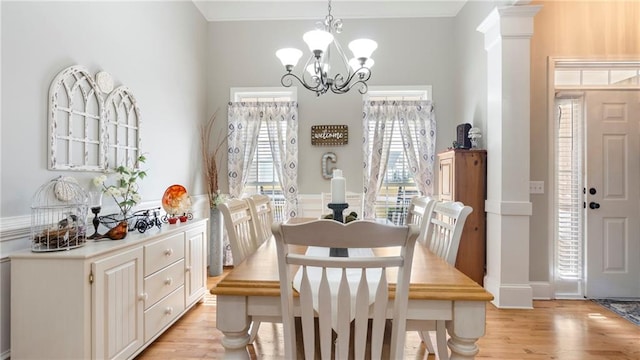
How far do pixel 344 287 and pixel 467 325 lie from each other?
18.9 inches

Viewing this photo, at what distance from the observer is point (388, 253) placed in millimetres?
1668

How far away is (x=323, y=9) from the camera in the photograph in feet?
13.0

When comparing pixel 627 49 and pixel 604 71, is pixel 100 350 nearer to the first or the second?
pixel 604 71

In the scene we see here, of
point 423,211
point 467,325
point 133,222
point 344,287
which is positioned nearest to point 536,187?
point 423,211

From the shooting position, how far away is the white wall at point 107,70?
1.63 metres

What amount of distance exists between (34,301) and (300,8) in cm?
382

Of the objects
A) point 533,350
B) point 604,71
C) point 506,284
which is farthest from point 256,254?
point 604,71

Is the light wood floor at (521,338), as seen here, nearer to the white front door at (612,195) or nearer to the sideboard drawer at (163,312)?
the sideboard drawer at (163,312)

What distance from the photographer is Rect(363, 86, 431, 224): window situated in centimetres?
400

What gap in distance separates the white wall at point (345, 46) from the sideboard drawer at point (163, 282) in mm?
1783

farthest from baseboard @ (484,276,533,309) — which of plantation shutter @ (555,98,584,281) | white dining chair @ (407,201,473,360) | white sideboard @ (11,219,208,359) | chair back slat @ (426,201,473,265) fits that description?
white sideboard @ (11,219,208,359)

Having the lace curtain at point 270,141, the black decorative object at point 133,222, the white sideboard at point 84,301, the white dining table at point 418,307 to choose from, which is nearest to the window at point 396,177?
the lace curtain at point 270,141

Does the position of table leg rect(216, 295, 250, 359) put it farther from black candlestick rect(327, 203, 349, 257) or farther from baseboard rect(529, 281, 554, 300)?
baseboard rect(529, 281, 554, 300)

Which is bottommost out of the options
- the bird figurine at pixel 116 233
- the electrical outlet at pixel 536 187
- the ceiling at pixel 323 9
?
the bird figurine at pixel 116 233
